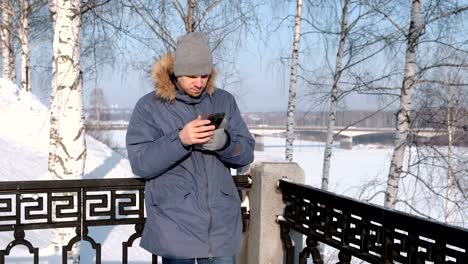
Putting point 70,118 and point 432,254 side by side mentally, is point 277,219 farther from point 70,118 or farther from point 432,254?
point 70,118

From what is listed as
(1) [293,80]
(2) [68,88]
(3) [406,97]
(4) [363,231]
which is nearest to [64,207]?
(4) [363,231]

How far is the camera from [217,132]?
2.19 m

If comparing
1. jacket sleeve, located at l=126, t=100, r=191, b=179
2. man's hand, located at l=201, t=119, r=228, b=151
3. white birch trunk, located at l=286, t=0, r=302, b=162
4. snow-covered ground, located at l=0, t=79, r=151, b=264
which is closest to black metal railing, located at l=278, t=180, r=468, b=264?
man's hand, located at l=201, t=119, r=228, b=151

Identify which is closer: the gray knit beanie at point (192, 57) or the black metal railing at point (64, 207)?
the gray knit beanie at point (192, 57)

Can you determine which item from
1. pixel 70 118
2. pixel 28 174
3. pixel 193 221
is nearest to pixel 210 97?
pixel 193 221

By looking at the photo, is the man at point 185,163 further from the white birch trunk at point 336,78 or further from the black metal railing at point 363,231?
the white birch trunk at point 336,78

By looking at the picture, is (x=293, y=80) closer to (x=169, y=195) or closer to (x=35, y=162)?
(x=35, y=162)

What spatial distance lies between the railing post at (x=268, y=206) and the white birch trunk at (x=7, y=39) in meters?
13.5

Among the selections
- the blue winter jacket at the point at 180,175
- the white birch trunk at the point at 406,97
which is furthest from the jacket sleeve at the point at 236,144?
the white birch trunk at the point at 406,97

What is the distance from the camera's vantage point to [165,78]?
2.39 m

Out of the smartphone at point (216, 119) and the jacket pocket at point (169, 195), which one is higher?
the smartphone at point (216, 119)

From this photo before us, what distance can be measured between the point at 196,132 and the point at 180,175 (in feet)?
1.02

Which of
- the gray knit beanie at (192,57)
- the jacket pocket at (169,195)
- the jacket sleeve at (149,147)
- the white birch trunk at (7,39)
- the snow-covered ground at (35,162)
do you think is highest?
the white birch trunk at (7,39)

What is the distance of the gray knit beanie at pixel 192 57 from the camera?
2303 mm
